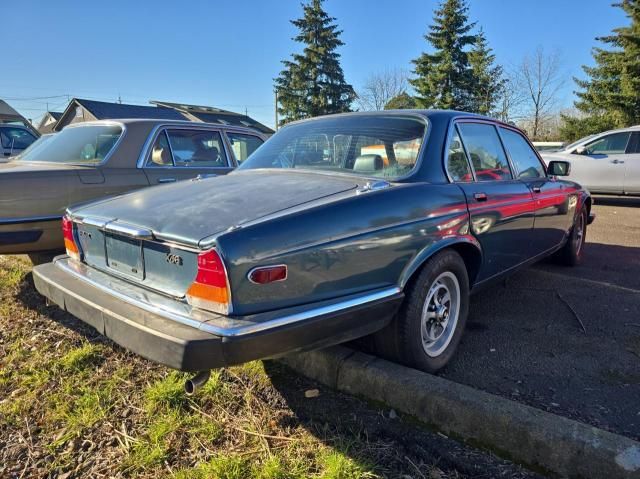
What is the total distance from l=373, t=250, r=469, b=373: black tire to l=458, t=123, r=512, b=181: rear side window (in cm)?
80

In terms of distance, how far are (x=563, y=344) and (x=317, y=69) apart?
115 ft

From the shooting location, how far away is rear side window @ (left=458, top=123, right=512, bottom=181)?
311 cm

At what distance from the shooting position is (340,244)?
80.0 inches

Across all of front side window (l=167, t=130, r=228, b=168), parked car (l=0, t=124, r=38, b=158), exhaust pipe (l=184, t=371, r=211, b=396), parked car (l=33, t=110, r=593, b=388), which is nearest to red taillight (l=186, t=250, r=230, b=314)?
parked car (l=33, t=110, r=593, b=388)

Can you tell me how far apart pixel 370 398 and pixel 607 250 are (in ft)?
16.1

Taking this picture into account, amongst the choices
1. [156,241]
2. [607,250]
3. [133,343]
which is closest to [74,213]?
[156,241]

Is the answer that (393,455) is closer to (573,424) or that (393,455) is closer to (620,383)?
(573,424)

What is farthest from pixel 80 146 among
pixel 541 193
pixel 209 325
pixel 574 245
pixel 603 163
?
pixel 603 163

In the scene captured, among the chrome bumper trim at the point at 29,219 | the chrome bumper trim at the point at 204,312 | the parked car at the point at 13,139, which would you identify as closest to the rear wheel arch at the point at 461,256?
the chrome bumper trim at the point at 204,312

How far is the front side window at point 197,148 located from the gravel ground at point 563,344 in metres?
3.33

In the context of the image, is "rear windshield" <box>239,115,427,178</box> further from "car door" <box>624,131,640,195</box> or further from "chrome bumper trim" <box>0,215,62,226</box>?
"car door" <box>624,131,640,195</box>

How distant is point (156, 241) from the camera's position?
81.4 inches

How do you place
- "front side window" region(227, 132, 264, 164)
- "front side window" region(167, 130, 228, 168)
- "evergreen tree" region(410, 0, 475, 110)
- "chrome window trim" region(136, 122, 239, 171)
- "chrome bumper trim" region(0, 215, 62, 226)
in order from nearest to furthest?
"chrome bumper trim" region(0, 215, 62, 226)
"chrome window trim" region(136, 122, 239, 171)
"front side window" region(167, 130, 228, 168)
"front side window" region(227, 132, 264, 164)
"evergreen tree" region(410, 0, 475, 110)

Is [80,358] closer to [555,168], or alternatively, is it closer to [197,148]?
[197,148]
